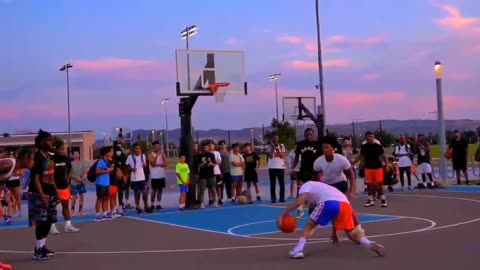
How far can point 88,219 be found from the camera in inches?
720

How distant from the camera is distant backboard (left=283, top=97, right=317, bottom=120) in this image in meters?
37.5

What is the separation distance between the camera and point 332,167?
1230cm

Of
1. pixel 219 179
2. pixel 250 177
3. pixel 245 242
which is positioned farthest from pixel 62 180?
pixel 250 177

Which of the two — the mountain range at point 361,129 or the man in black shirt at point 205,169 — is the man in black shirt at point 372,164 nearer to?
the man in black shirt at point 205,169

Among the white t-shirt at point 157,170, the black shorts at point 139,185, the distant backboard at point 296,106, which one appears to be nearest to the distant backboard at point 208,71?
the white t-shirt at point 157,170

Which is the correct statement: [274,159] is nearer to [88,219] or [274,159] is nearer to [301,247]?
[88,219]

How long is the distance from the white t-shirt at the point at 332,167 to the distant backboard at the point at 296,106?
2490 cm

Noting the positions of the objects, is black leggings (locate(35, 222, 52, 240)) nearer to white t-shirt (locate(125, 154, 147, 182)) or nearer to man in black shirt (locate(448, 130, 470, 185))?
white t-shirt (locate(125, 154, 147, 182))

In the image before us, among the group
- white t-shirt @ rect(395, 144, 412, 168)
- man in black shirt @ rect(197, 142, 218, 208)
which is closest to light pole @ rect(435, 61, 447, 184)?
white t-shirt @ rect(395, 144, 412, 168)

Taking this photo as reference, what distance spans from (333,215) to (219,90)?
12290 millimetres

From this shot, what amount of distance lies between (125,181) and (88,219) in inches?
55.3

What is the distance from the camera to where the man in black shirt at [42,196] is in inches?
438

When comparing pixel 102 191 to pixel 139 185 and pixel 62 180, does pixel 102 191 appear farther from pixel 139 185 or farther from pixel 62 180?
pixel 62 180

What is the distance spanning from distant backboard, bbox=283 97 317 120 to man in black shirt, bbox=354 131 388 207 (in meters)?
18.7
